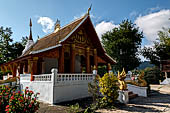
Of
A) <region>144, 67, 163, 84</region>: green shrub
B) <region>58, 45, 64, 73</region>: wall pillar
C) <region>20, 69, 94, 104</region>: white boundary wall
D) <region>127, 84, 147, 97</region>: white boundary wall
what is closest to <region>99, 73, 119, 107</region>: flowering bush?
<region>20, 69, 94, 104</region>: white boundary wall

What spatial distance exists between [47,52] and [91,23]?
188 inches

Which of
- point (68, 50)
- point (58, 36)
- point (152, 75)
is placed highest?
point (58, 36)

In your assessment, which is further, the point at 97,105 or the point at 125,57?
the point at 125,57

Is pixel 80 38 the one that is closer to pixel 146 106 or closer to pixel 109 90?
pixel 109 90

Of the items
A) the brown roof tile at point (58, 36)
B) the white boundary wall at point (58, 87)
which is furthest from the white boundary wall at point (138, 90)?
the brown roof tile at point (58, 36)

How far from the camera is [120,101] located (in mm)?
8094

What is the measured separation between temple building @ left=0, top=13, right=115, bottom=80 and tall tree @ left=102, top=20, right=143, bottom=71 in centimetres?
1818

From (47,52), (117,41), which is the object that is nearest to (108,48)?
(117,41)

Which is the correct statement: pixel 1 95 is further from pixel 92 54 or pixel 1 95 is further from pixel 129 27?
pixel 129 27

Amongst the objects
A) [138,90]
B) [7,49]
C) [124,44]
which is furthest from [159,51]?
[7,49]

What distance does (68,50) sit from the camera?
10297mm

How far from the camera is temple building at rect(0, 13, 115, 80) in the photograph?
9180mm

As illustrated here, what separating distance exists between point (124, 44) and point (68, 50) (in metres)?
23.6

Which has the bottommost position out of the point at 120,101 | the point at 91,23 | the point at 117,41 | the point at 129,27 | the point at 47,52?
the point at 120,101
